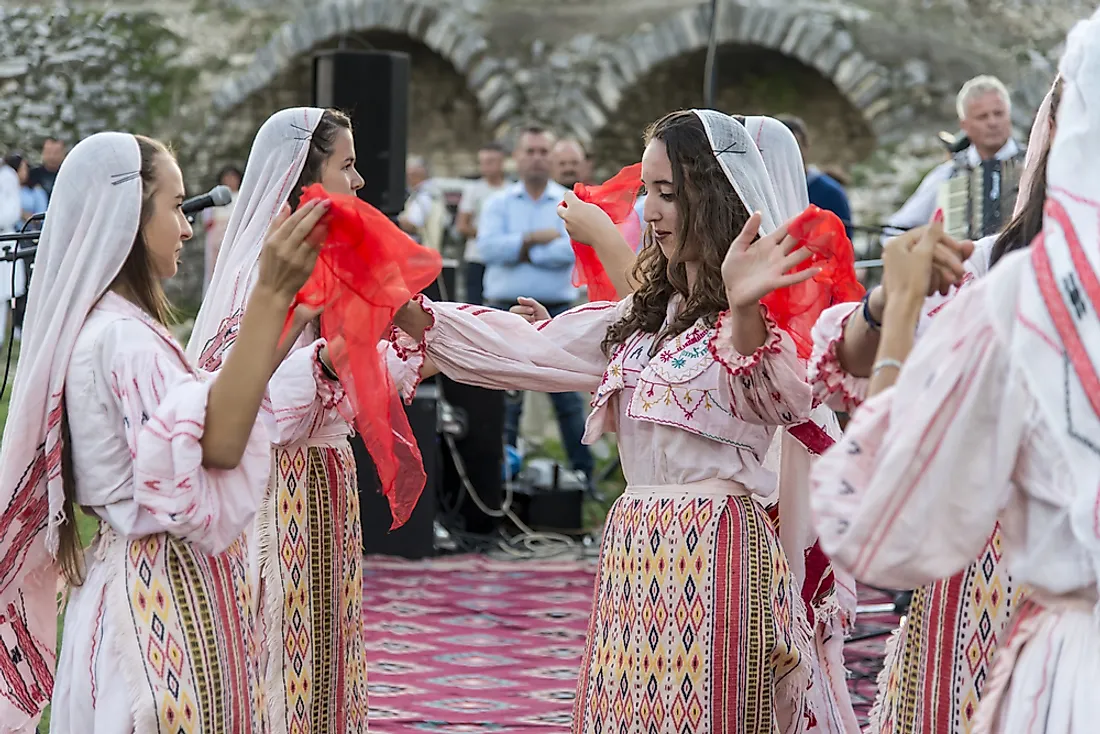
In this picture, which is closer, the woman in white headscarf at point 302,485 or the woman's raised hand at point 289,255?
the woman's raised hand at point 289,255

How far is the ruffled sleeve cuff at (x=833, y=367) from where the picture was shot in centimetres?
252

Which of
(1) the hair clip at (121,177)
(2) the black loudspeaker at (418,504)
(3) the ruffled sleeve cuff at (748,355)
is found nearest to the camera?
(1) the hair clip at (121,177)

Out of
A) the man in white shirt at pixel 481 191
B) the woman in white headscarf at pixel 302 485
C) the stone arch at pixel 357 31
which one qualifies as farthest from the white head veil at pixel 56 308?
the stone arch at pixel 357 31

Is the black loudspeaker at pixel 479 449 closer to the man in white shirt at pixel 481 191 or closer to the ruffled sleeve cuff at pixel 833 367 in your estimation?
the man in white shirt at pixel 481 191

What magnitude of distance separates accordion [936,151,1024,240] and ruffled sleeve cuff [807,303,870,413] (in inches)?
139

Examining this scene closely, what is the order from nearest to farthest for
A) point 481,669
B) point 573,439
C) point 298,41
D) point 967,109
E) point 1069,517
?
point 1069,517 < point 481,669 < point 967,109 < point 573,439 < point 298,41

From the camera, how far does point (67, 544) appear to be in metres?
2.86

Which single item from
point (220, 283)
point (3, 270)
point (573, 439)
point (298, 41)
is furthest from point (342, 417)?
point (298, 41)

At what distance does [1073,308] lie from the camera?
1.94 meters

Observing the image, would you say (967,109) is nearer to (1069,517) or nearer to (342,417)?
(342,417)

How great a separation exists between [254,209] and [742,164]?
4.05 ft

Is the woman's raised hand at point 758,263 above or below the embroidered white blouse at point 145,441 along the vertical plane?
above

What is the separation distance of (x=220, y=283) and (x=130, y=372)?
1160mm

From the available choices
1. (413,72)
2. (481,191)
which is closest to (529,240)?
(481,191)
